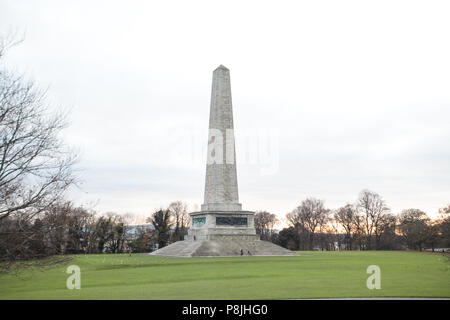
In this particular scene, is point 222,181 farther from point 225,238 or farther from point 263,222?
point 263,222

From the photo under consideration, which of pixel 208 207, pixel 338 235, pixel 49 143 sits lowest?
pixel 338 235

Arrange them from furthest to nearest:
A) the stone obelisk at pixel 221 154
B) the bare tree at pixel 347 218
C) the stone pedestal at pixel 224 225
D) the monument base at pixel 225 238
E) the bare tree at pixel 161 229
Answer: the bare tree at pixel 347 218, the bare tree at pixel 161 229, the stone obelisk at pixel 221 154, the stone pedestal at pixel 224 225, the monument base at pixel 225 238

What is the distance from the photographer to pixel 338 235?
7844cm

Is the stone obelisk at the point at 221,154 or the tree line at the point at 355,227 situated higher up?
the stone obelisk at the point at 221,154

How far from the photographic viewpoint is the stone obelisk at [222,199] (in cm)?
4312

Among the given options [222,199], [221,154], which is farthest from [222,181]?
[221,154]

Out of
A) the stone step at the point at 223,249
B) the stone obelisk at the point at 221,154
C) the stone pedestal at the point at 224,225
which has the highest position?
the stone obelisk at the point at 221,154

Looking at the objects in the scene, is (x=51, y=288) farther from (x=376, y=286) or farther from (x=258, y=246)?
(x=258, y=246)

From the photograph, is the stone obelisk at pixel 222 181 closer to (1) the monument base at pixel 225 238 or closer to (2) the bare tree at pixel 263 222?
(1) the monument base at pixel 225 238

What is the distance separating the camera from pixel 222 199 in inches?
1751

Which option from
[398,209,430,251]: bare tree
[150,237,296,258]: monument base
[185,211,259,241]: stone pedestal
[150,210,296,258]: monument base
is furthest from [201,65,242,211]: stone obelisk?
[398,209,430,251]: bare tree

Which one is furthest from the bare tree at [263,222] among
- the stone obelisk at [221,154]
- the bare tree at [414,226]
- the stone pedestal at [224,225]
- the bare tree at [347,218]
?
the stone obelisk at [221,154]
